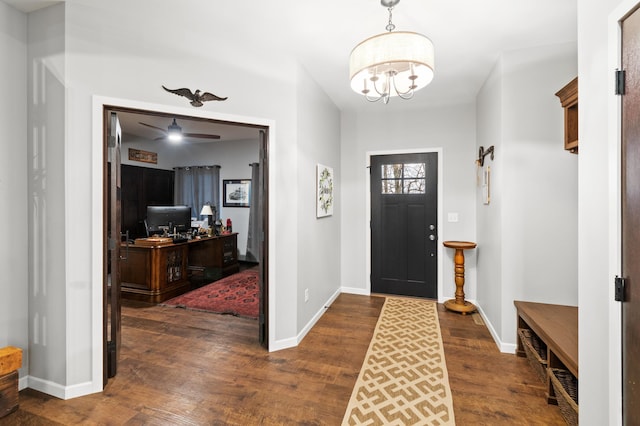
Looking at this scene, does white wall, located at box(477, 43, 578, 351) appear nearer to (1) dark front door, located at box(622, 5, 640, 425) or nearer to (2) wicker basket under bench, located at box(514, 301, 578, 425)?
(2) wicker basket under bench, located at box(514, 301, 578, 425)

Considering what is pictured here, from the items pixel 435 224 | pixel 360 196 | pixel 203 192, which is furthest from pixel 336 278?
pixel 203 192

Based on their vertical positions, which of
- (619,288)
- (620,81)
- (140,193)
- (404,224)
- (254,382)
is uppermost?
(620,81)

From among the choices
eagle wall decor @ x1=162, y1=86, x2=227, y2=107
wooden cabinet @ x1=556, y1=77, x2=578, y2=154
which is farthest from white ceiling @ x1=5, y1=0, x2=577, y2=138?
wooden cabinet @ x1=556, y1=77, x2=578, y2=154

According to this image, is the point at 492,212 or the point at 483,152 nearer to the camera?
the point at 492,212

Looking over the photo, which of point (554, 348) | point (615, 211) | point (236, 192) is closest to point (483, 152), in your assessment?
point (554, 348)

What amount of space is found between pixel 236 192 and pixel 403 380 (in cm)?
533

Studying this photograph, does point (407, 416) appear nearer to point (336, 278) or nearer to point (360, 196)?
point (336, 278)

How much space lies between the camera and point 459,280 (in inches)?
153

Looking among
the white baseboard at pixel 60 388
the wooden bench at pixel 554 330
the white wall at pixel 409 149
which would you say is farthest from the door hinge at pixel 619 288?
the white baseboard at pixel 60 388

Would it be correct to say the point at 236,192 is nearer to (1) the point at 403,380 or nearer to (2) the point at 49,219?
(2) the point at 49,219

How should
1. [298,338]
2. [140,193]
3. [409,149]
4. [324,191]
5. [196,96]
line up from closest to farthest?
[196,96] < [298,338] < [324,191] < [409,149] < [140,193]

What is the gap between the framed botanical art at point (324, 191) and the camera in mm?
3525

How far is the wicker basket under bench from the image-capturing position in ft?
6.04

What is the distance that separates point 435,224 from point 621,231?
3047 millimetres
